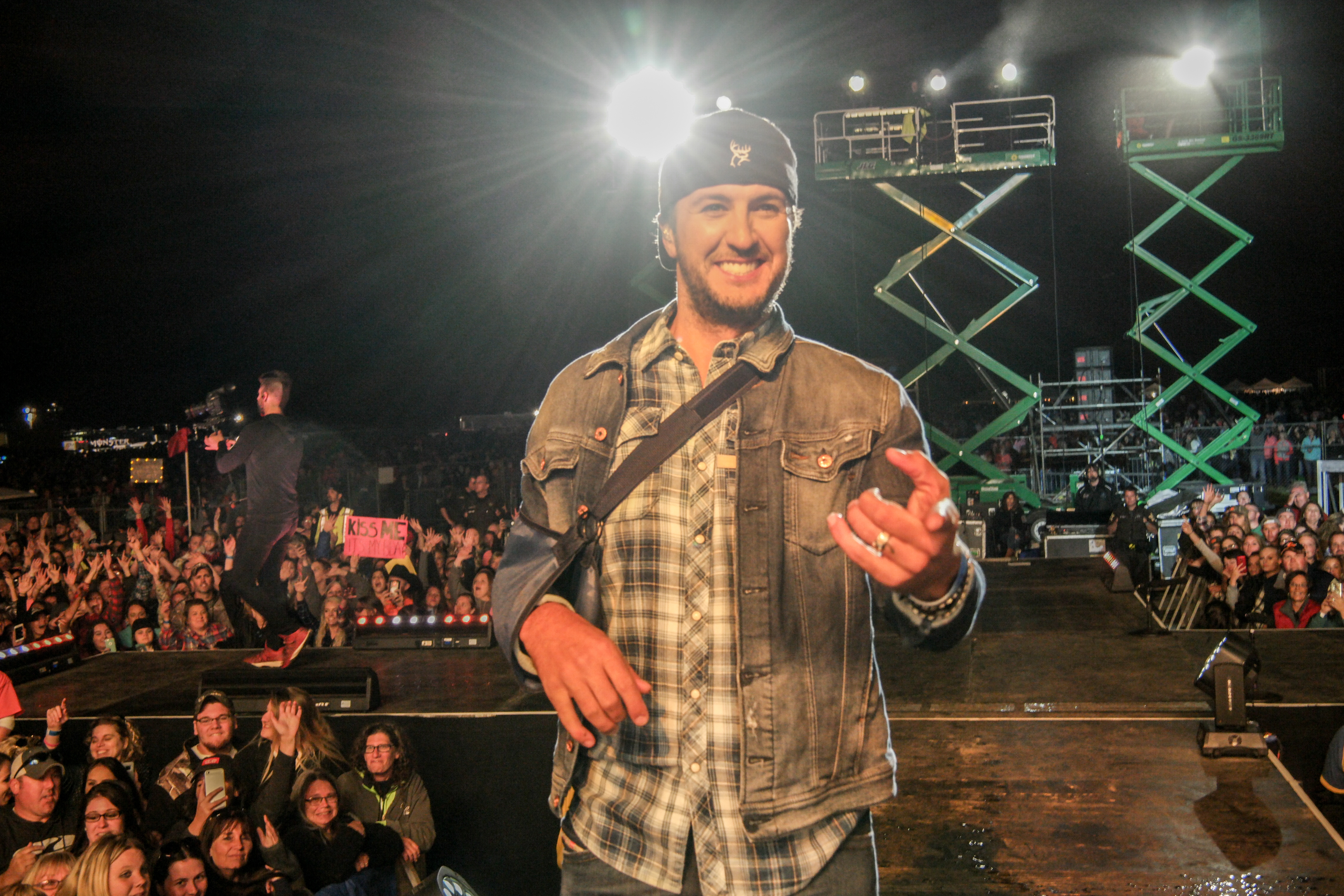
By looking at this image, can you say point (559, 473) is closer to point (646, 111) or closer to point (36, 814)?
point (36, 814)

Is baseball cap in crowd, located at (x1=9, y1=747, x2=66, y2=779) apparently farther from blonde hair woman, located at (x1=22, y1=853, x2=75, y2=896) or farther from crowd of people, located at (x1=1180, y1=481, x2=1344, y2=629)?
crowd of people, located at (x1=1180, y1=481, x2=1344, y2=629)

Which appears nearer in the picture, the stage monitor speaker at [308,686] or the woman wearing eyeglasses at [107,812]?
the woman wearing eyeglasses at [107,812]

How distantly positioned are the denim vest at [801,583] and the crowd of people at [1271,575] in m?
7.49

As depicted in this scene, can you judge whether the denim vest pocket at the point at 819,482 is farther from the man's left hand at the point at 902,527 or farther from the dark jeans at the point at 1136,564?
the dark jeans at the point at 1136,564

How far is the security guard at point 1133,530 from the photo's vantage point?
10.3 metres

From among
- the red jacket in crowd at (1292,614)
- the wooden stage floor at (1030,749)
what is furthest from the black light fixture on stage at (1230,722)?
the red jacket in crowd at (1292,614)

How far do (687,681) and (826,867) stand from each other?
377mm

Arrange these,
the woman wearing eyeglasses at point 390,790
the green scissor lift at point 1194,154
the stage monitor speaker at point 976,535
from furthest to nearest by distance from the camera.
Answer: the green scissor lift at point 1194,154 < the stage monitor speaker at point 976,535 < the woman wearing eyeglasses at point 390,790

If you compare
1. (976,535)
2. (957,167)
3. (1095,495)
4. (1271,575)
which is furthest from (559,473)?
(957,167)

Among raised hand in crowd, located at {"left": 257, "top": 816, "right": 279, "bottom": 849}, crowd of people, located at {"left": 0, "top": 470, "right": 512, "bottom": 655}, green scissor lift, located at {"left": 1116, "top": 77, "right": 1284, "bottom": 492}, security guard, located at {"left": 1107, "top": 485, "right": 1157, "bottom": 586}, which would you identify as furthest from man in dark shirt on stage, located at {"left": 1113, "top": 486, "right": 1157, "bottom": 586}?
raised hand in crowd, located at {"left": 257, "top": 816, "right": 279, "bottom": 849}

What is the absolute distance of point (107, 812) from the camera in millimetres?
4613

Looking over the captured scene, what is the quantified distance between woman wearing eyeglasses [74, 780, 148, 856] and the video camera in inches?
90.1

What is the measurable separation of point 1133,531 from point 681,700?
429 inches

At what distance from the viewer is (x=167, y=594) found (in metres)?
10.2
